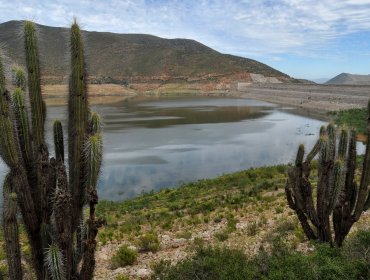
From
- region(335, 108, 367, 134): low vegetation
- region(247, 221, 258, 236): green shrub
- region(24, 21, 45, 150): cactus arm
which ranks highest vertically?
region(24, 21, 45, 150): cactus arm

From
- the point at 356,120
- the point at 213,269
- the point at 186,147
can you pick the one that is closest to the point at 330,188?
the point at 213,269

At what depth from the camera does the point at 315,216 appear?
8.27 meters

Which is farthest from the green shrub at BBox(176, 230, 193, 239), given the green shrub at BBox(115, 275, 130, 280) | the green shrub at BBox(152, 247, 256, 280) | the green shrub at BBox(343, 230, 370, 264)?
the green shrub at BBox(343, 230, 370, 264)

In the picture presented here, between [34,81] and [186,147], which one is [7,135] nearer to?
[34,81]

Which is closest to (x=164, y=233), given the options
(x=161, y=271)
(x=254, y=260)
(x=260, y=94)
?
(x=161, y=271)

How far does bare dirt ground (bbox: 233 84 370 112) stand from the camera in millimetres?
59531

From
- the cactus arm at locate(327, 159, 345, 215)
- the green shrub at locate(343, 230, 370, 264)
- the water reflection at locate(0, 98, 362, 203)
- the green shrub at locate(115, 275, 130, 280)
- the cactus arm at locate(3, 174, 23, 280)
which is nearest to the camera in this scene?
the cactus arm at locate(3, 174, 23, 280)

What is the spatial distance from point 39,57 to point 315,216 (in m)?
6.05

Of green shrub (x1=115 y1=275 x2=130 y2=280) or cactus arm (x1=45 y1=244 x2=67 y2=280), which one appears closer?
cactus arm (x1=45 y1=244 x2=67 y2=280)

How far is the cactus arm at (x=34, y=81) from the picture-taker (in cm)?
621

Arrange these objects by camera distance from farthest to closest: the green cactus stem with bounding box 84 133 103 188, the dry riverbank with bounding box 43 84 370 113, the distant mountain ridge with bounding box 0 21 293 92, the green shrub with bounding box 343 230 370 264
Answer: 1. the distant mountain ridge with bounding box 0 21 293 92
2. the dry riverbank with bounding box 43 84 370 113
3. the green shrub with bounding box 343 230 370 264
4. the green cactus stem with bounding box 84 133 103 188

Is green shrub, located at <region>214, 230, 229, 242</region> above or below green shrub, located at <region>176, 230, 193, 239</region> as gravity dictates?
above

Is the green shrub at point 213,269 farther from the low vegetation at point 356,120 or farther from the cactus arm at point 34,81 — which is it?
the low vegetation at point 356,120

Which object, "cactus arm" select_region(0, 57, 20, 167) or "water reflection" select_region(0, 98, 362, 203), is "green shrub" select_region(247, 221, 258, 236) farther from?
"cactus arm" select_region(0, 57, 20, 167)
